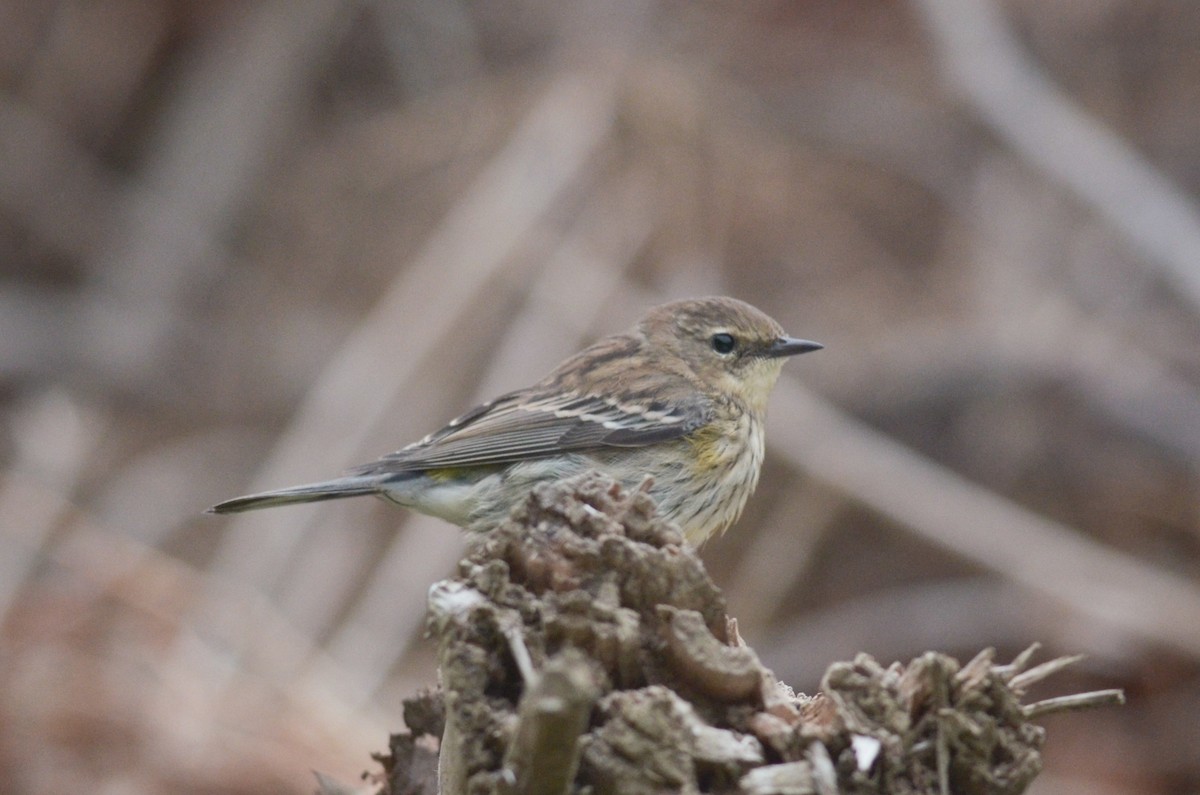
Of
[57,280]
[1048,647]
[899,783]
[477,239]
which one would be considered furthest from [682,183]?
[899,783]

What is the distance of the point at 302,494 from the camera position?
15.2 feet

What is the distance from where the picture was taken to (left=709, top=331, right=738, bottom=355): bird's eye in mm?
5879

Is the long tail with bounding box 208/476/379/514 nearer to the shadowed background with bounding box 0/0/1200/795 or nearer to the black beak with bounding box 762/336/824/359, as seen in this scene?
the shadowed background with bounding box 0/0/1200/795

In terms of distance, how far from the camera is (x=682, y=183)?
33.0ft

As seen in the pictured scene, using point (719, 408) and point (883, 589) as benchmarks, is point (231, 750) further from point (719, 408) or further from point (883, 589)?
point (883, 589)

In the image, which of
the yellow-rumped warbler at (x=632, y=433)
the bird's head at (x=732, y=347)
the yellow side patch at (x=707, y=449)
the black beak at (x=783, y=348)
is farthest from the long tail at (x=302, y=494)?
the black beak at (x=783, y=348)

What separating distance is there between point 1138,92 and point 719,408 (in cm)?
796

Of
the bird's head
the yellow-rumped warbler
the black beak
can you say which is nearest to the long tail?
the yellow-rumped warbler

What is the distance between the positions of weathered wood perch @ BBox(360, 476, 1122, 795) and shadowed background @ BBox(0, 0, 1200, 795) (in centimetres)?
326

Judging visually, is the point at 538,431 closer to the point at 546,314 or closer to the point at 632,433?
the point at 632,433

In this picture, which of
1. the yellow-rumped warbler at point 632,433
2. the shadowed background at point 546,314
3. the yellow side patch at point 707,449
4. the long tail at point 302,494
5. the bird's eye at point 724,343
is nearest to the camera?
the long tail at point 302,494

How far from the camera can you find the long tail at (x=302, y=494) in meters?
4.34

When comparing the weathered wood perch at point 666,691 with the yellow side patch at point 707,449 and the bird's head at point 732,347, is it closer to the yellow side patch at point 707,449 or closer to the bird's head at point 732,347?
the yellow side patch at point 707,449

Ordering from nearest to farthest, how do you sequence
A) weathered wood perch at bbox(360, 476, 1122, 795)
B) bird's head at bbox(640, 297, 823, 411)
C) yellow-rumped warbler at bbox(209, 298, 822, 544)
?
weathered wood perch at bbox(360, 476, 1122, 795), yellow-rumped warbler at bbox(209, 298, 822, 544), bird's head at bbox(640, 297, 823, 411)
